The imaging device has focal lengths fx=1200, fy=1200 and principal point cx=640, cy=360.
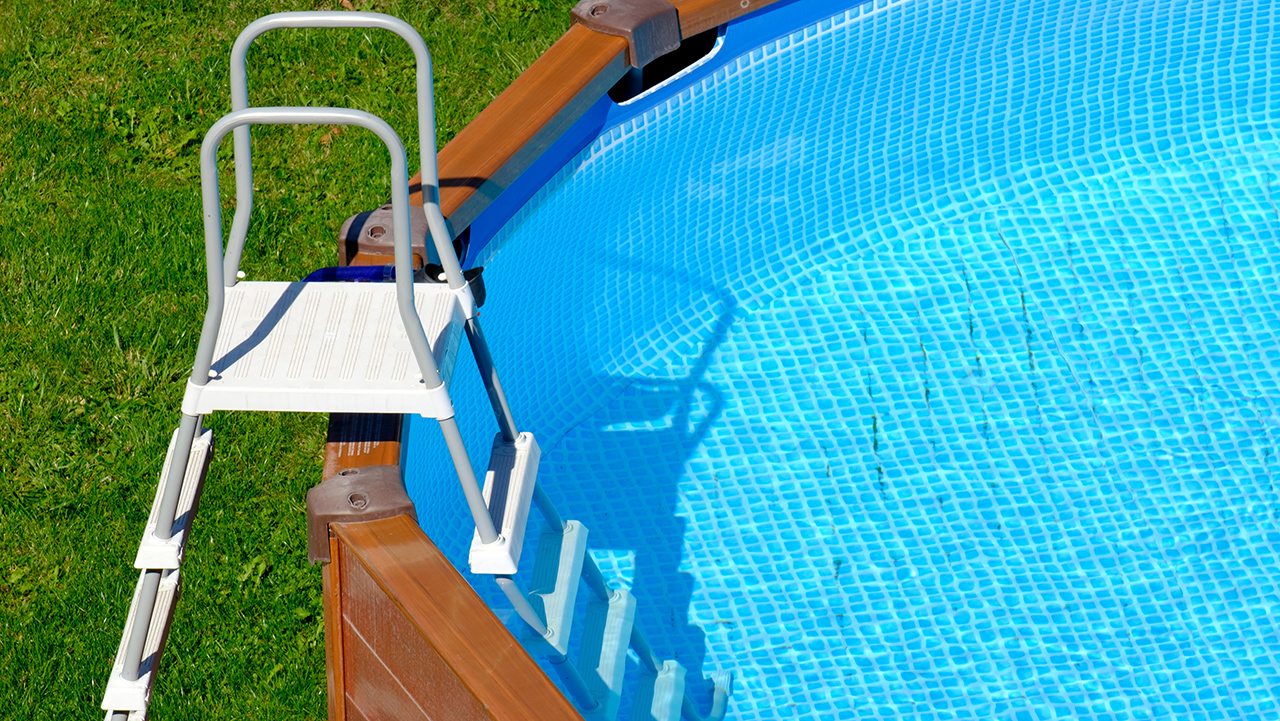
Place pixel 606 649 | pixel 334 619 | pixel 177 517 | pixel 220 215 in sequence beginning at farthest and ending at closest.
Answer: pixel 606 649 → pixel 334 619 → pixel 177 517 → pixel 220 215

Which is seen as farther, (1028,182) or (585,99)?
(1028,182)

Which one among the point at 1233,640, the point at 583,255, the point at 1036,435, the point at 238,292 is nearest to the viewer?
the point at 238,292

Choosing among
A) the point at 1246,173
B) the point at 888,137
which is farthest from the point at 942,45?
the point at 1246,173

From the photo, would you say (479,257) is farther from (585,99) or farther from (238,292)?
(238,292)

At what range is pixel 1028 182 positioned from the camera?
5.38m

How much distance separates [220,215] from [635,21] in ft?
9.36

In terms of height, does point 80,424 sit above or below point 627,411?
above

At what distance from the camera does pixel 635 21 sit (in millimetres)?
5109

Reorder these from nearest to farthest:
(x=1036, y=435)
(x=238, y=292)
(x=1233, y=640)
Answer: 1. (x=238, y=292)
2. (x=1233, y=640)
3. (x=1036, y=435)

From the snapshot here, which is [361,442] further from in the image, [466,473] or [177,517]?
[466,473]

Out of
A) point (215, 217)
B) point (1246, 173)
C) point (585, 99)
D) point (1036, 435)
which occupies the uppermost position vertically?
point (215, 217)

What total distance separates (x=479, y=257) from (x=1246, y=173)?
344cm

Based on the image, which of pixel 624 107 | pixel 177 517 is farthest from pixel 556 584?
pixel 624 107

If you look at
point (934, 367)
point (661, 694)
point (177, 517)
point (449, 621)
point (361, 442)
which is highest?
point (177, 517)
